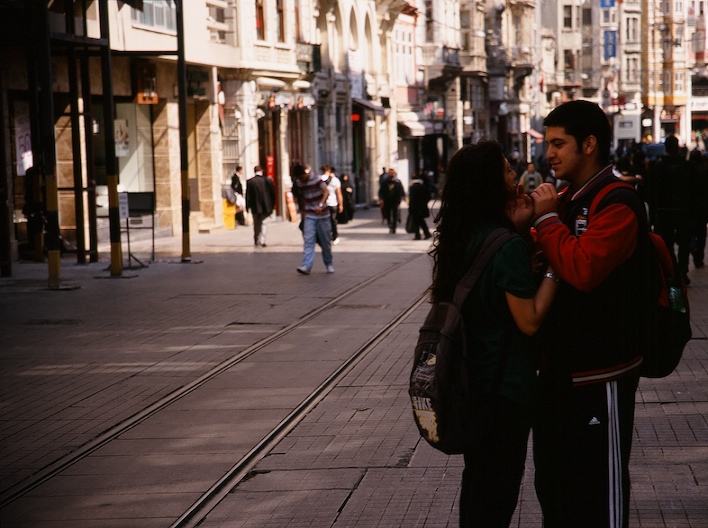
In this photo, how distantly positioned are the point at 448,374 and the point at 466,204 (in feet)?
1.81

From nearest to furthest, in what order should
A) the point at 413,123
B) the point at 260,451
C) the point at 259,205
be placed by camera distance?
1. the point at 260,451
2. the point at 259,205
3. the point at 413,123

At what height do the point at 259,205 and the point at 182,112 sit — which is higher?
the point at 182,112

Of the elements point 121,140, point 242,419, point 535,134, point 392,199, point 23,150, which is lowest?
point 242,419

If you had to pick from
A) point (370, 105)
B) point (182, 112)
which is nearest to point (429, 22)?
point (370, 105)

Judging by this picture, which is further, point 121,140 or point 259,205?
point 121,140

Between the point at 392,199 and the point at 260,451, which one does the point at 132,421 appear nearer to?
the point at 260,451

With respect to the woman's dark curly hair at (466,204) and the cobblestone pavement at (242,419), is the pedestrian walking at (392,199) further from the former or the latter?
the woman's dark curly hair at (466,204)

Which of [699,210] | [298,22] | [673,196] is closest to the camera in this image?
[673,196]

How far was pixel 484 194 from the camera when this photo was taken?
4137 millimetres

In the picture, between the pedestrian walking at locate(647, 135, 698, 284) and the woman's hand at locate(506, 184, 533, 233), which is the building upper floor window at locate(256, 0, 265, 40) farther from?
the woman's hand at locate(506, 184, 533, 233)

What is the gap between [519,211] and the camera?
13.8 ft

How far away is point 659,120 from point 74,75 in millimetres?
101251

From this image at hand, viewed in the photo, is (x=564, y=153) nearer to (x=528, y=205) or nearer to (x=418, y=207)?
(x=528, y=205)

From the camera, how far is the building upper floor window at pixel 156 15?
85.6 feet
